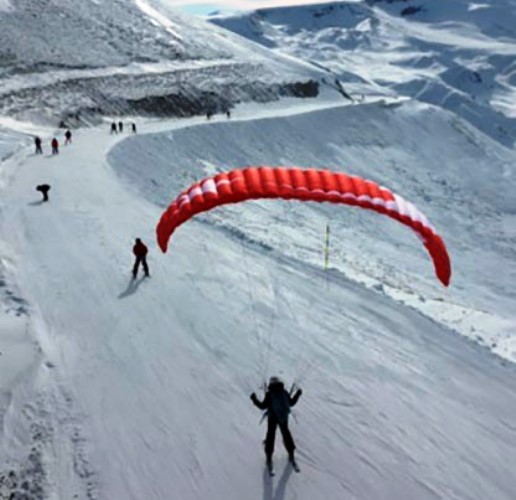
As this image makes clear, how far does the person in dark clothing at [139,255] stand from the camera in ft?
48.2

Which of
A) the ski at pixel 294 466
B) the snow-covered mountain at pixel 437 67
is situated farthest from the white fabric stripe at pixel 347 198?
the snow-covered mountain at pixel 437 67

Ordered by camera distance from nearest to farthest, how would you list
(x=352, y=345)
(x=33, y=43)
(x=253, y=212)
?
1. (x=352, y=345)
2. (x=253, y=212)
3. (x=33, y=43)

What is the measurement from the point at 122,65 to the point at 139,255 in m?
49.1

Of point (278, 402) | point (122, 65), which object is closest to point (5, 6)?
point (122, 65)

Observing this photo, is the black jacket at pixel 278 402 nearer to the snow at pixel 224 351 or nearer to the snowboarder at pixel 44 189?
the snow at pixel 224 351

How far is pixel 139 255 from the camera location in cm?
1486

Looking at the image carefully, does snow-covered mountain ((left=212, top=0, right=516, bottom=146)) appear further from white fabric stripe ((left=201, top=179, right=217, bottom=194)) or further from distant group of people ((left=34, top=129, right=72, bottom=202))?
white fabric stripe ((left=201, top=179, right=217, bottom=194))

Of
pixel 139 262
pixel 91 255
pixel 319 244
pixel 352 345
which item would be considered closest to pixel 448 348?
pixel 352 345

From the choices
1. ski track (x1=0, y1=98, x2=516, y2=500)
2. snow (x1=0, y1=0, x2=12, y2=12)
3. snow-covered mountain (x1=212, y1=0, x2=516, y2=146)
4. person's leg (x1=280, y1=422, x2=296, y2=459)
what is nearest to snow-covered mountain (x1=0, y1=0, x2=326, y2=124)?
snow (x1=0, y1=0, x2=12, y2=12)

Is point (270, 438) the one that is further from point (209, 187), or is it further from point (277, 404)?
point (209, 187)

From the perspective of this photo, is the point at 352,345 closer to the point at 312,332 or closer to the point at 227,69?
the point at 312,332

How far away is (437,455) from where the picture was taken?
367 inches

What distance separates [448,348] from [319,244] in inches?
453

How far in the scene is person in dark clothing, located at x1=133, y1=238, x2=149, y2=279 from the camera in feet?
48.2
